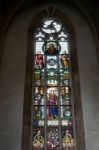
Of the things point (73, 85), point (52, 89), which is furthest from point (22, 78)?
point (73, 85)

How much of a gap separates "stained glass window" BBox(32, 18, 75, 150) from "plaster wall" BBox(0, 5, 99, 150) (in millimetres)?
435

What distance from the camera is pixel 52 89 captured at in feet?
29.4

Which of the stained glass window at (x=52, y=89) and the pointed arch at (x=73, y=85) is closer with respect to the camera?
the pointed arch at (x=73, y=85)

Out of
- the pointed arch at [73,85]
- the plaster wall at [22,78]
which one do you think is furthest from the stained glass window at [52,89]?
the plaster wall at [22,78]

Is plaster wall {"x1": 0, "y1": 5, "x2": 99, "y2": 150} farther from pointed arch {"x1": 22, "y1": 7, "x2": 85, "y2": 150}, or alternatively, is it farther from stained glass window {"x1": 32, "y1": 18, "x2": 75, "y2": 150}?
stained glass window {"x1": 32, "y1": 18, "x2": 75, "y2": 150}

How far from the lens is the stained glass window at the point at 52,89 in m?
8.08

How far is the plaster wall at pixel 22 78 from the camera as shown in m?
7.86

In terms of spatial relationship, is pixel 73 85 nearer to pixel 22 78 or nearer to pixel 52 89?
pixel 52 89

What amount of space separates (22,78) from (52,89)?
99 centimetres

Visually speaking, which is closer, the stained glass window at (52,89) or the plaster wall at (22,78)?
the plaster wall at (22,78)

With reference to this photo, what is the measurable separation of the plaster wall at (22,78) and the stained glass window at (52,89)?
44 centimetres

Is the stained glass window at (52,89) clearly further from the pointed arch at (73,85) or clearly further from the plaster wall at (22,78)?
the plaster wall at (22,78)

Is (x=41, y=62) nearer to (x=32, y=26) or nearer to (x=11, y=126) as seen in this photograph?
(x=32, y=26)

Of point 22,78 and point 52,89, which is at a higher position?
point 22,78
